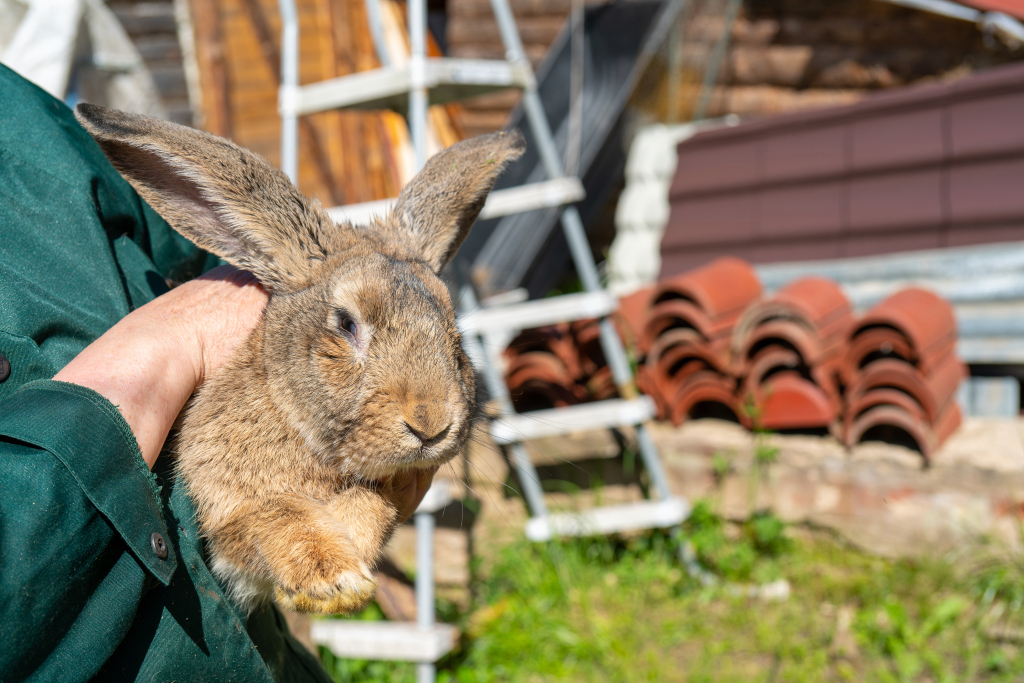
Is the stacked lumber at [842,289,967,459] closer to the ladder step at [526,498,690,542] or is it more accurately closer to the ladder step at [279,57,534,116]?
the ladder step at [526,498,690,542]

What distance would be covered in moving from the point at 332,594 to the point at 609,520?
9.75 ft

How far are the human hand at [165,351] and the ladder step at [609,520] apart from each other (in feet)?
9.02

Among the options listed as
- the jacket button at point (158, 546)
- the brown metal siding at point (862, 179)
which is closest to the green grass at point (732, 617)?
the brown metal siding at point (862, 179)

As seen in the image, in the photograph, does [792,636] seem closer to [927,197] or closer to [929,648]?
[929,648]

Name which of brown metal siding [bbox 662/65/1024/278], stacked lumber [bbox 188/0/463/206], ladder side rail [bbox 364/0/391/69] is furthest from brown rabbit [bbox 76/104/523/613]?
stacked lumber [bbox 188/0/463/206]

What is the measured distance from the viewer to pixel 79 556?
1.01m

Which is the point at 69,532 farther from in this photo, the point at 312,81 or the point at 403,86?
the point at 312,81

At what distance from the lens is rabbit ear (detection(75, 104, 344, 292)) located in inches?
51.9

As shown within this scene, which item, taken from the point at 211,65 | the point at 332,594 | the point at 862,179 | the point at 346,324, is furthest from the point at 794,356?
the point at 211,65

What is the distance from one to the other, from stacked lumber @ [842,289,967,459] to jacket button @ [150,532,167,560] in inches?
134

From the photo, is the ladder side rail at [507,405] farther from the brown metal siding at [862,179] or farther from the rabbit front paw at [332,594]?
the rabbit front paw at [332,594]

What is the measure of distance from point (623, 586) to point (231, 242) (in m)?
3.12

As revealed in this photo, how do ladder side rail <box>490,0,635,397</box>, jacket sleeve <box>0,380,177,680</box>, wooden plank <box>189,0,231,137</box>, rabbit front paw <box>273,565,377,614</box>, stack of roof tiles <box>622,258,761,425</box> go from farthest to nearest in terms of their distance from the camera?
wooden plank <box>189,0,231,137</box> → stack of roof tiles <box>622,258,761,425</box> → ladder side rail <box>490,0,635,397</box> → rabbit front paw <box>273,565,377,614</box> → jacket sleeve <box>0,380,177,680</box>

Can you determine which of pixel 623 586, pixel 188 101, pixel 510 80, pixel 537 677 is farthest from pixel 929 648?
pixel 188 101
